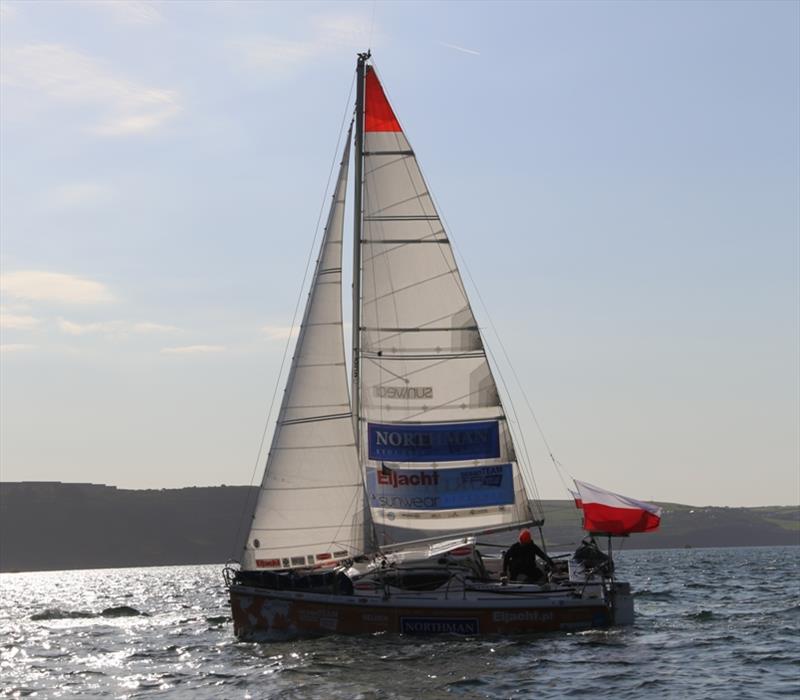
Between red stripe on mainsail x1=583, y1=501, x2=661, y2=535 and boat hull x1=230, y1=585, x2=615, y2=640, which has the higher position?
red stripe on mainsail x1=583, y1=501, x2=661, y2=535

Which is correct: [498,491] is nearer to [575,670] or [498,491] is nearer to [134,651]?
[575,670]

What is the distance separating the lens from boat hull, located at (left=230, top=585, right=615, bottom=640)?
28.2 meters

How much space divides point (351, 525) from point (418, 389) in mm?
4062

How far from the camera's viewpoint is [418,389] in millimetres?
31406

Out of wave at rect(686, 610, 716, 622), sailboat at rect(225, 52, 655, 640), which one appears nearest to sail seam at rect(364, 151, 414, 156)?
sailboat at rect(225, 52, 655, 640)

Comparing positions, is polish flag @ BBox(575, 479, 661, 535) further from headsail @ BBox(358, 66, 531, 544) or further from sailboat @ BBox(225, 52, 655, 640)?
headsail @ BBox(358, 66, 531, 544)

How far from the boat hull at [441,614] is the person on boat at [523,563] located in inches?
45.3

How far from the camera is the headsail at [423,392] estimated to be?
31.2 metres

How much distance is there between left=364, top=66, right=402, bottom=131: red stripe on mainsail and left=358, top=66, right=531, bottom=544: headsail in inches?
58.5

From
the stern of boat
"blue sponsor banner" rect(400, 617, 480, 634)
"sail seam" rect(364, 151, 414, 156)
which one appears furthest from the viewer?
"sail seam" rect(364, 151, 414, 156)

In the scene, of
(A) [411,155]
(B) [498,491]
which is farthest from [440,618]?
(A) [411,155]

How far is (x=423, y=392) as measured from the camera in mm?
31469

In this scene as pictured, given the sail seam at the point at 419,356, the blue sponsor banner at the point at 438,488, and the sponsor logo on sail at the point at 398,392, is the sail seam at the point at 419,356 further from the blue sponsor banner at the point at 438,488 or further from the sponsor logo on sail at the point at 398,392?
the blue sponsor banner at the point at 438,488

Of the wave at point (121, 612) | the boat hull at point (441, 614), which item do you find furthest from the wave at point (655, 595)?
the wave at point (121, 612)
